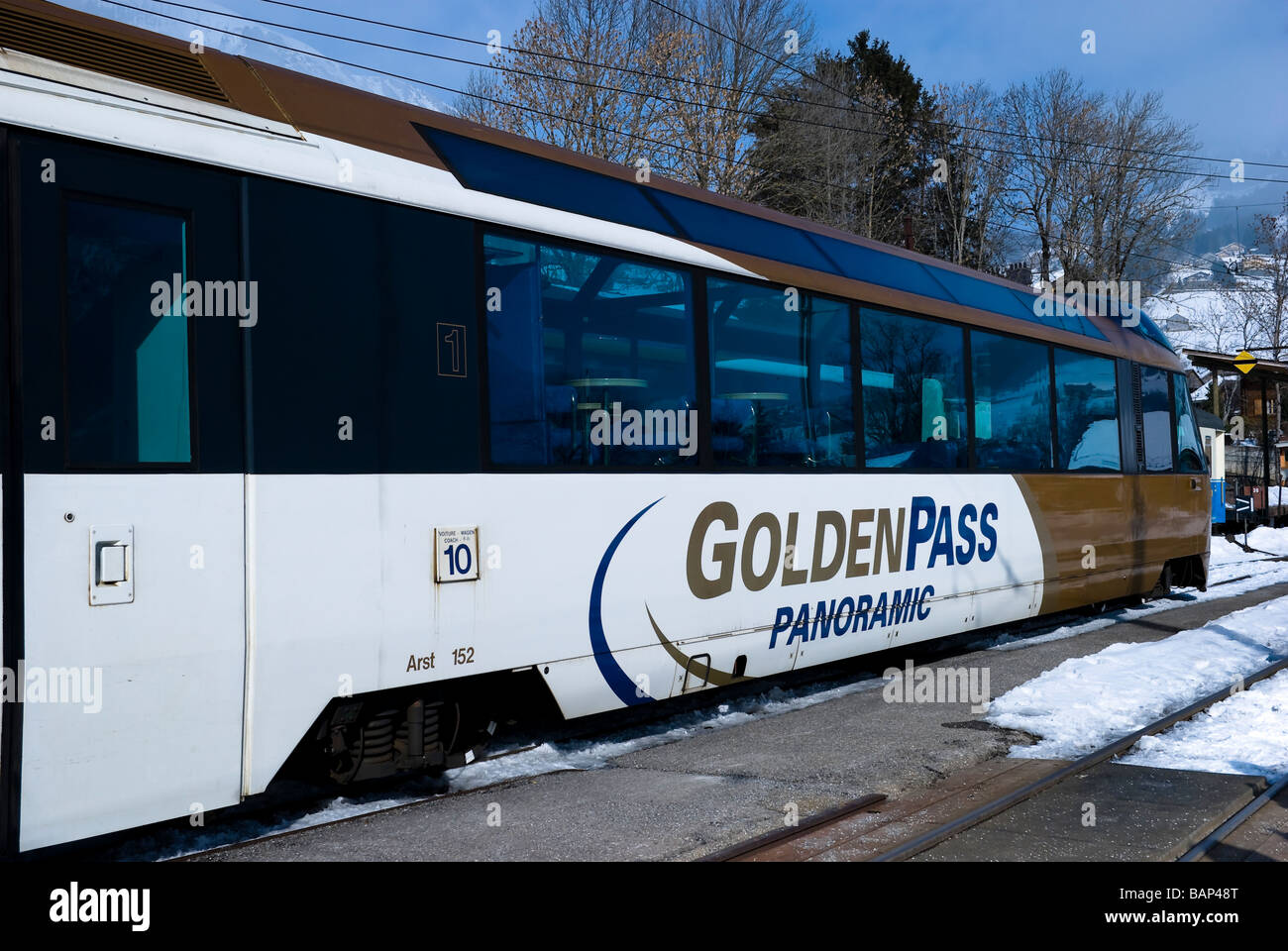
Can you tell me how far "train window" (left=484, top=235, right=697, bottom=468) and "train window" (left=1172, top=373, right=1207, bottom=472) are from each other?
30.5 ft

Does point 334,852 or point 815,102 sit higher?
point 815,102

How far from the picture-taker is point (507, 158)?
6098mm

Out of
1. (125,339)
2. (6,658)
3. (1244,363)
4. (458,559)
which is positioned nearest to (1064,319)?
(458,559)

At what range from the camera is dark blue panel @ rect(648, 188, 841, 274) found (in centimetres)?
711

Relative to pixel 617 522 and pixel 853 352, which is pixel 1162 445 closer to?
pixel 853 352

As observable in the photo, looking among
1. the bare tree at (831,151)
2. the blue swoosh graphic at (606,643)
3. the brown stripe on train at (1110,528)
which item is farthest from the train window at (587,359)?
the bare tree at (831,151)

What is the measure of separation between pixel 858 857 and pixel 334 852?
2110 mm

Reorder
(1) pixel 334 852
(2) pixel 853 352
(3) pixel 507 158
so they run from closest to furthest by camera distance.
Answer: (1) pixel 334 852 < (3) pixel 507 158 < (2) pixel 853 352

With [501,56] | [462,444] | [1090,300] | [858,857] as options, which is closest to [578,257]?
[462,444]

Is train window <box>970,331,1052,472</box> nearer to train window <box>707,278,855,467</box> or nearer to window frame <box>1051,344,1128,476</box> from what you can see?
window frame <box>1051,344,1128,476</box>

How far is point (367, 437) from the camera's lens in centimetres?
493

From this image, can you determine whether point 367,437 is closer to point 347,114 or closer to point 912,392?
point 347,114

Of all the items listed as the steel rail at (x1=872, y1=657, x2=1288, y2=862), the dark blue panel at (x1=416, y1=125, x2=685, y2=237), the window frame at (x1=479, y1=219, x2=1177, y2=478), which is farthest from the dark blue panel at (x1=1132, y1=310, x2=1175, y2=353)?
the dark blue panel at (x1=416, y1=125, x2=685, y2=237)

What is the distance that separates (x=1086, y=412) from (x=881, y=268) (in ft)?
12.5
